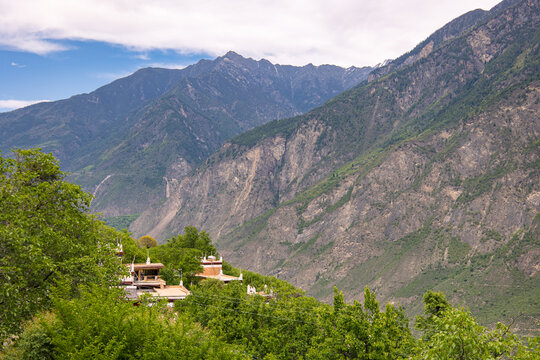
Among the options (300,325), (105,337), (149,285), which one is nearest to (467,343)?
(105,337)

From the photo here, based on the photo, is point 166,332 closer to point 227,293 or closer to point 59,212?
point 59,212

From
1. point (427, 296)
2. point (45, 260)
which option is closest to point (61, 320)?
point (45, 260)

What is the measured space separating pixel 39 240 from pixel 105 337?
11.8 meters

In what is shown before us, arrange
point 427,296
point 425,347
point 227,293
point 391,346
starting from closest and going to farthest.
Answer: point 425,347
point 391,346
point 227,293
point 427,296

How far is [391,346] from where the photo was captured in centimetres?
4131

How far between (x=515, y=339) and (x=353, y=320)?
49.5 feet

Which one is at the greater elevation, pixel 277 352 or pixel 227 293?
pixel 227 293

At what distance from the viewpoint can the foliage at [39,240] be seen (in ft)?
120

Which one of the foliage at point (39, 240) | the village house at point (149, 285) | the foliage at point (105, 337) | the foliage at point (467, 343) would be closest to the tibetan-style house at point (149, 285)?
the village house at point (149, 285)

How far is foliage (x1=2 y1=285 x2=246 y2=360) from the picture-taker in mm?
29047

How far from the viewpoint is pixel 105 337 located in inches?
1204

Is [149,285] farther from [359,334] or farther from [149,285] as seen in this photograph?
[359,334]

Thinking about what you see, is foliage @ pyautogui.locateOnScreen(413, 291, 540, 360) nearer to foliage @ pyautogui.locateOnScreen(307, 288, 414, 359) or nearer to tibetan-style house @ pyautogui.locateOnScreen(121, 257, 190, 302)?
foliage @ pyautogui.locateOnScreen(307, 288, 414, 359)

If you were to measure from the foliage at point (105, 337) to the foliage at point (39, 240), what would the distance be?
4.69 m
